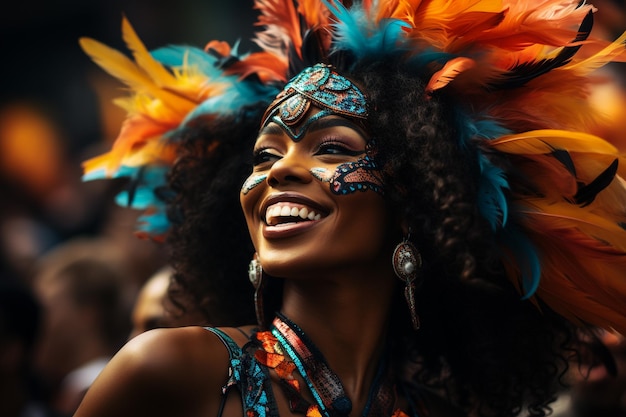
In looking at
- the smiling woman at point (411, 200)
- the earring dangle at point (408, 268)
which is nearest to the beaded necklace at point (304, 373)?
the smiling woman at point (411, 200)

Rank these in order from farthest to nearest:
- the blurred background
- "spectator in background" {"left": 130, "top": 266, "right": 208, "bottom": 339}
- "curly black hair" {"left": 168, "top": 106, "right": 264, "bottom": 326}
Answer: the blurred background, "spectator in background" {"left": 130, "top": 266, "right": 208, "bottom": 339}, "curly black hair" {"left": 168, "top": 106, "right": 264, "bottom": 326}

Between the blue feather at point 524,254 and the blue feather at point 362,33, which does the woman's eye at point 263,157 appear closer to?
the blue feather at point 362,33

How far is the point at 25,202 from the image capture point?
9109mm

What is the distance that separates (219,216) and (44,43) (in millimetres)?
9501

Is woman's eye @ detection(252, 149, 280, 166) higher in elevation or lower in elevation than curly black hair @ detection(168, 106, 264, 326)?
higher

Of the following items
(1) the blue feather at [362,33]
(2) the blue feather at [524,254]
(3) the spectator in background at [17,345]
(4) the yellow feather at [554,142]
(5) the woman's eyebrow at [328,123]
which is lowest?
(3) the spectator in background at [17,345]

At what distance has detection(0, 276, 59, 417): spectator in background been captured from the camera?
4316mm

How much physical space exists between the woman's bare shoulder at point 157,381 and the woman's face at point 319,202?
1.40 feet

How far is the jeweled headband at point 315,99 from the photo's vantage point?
3156 mm

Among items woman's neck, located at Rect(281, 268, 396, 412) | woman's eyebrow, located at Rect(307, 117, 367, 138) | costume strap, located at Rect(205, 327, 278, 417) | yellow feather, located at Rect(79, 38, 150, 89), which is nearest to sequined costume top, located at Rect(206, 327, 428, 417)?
costume strap, located at Rect(205, 327, 278, 417)

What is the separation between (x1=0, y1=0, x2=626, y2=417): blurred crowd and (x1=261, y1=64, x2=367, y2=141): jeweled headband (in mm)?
927

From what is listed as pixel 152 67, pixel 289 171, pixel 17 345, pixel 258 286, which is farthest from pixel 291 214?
pixel 17 345

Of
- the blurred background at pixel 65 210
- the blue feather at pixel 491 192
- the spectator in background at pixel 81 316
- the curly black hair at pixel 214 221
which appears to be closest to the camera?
the blue feather at pixel 491 192

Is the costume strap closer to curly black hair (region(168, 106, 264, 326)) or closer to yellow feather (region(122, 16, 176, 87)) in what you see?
curly black hair (region(168, 106, 264, 326))
